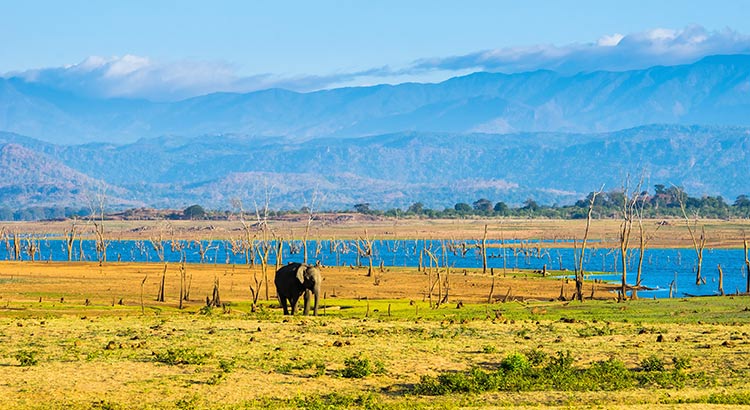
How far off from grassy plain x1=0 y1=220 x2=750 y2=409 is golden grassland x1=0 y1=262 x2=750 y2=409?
48mm

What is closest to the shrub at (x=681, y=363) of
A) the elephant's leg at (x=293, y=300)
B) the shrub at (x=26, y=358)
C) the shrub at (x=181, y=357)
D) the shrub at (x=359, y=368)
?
the shrub at (x=359, y=368)

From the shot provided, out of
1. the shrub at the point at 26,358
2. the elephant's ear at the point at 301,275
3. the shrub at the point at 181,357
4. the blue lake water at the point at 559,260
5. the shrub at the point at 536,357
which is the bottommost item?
the blue lake water at the point at 559,260

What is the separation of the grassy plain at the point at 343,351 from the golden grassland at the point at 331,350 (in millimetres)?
48

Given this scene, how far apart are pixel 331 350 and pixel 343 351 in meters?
0.38

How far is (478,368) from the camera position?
86.9ft

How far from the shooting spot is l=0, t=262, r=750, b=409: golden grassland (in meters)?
23.8

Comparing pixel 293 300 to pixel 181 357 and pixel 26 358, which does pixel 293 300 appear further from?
pixel 26 358

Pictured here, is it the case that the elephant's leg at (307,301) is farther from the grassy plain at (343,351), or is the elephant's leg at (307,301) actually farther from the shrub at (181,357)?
the shrub at (181,357)

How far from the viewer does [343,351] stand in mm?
30156

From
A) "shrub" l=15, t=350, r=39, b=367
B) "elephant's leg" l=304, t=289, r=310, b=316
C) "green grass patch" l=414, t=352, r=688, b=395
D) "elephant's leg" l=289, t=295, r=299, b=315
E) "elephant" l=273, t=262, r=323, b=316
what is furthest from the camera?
"elephant's leg" l=289, t=295, r=299, b=315

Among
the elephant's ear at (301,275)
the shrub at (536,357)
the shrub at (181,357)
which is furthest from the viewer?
the elephant's ear at (301,275)

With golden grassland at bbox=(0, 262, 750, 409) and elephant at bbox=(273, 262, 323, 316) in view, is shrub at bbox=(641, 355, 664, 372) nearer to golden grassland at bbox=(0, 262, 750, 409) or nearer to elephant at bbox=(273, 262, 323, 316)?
golden grassland at bbox=(0, 262, 750, 409)

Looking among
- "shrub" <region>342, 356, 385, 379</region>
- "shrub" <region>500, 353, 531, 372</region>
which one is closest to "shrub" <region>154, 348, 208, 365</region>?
"shrub" <region>342, 356, 385, 379</region>

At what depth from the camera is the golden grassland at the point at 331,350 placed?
78.1 feet
